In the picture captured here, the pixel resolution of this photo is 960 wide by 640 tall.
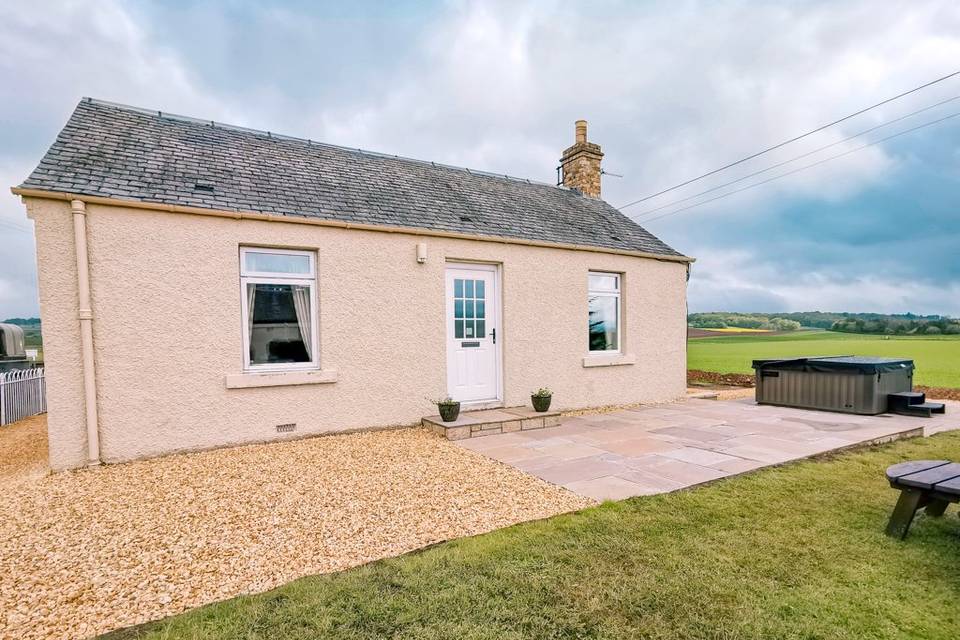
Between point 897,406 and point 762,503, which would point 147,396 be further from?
point 897,406

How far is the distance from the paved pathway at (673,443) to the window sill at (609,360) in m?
1.05

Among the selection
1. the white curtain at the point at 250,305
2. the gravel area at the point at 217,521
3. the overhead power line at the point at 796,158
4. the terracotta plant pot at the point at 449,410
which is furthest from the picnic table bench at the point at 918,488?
the overhead power line at the point at 796,158

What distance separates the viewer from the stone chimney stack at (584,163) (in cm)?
1188

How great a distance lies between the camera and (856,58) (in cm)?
1059

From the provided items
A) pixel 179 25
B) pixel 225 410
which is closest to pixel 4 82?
pixel 179 25

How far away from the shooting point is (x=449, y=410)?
21.5 feet

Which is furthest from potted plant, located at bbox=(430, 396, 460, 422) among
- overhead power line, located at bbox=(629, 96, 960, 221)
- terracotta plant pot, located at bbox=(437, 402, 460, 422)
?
overhead power line, located at bbox=(629, 96, 960, 221)

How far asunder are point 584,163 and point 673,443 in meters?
8.50

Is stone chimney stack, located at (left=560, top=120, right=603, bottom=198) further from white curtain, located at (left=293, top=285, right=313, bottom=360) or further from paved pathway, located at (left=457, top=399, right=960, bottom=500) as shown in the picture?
white curtain, located at (left=293, top=285, right=313, bottom=360)

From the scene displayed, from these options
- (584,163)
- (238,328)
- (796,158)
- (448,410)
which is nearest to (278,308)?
(238,328)

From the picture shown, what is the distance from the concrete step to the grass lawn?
305 centimetres

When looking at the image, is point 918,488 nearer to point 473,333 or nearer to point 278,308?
point 473,333

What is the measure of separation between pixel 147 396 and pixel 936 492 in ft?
25.1

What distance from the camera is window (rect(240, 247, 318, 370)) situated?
6.18 metres
